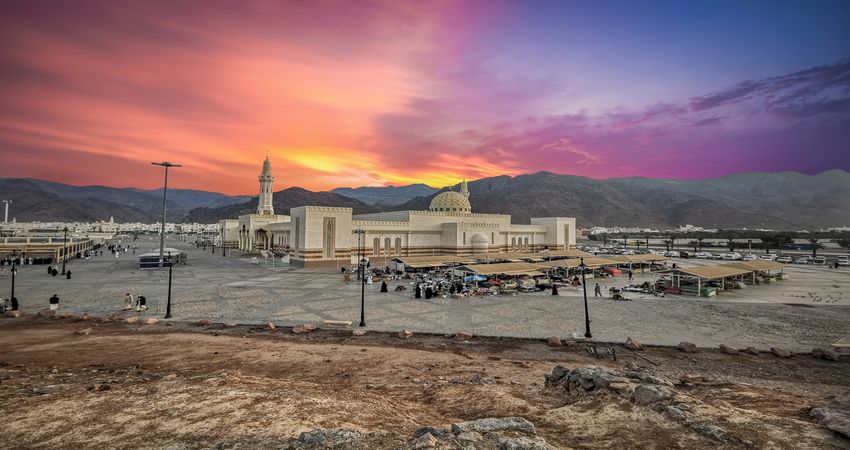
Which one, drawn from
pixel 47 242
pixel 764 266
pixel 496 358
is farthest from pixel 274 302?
pixel 47 242

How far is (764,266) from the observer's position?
39.3 metres

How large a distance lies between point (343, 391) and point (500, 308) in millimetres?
16361

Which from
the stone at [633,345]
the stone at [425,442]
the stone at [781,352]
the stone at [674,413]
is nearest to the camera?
the stone at [425,442]

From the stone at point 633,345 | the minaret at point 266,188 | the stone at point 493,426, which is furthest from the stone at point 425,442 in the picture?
the minaret at point 266,188

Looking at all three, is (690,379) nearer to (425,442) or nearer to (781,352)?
(781,352)

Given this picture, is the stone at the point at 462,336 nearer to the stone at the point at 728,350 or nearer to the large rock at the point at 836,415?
the stone at the point at 728,350

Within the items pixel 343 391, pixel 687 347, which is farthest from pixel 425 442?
pixel 687 347

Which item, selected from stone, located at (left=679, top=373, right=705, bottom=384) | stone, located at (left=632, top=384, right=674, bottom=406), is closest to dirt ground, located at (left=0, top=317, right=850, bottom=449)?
stone, located at (left=632, top=384, right=674, bottom=406)

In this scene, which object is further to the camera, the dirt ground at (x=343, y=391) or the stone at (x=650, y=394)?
the stone at (x=650, y=394)

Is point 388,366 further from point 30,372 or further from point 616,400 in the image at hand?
point 30,372

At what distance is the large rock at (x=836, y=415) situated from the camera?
7605mm

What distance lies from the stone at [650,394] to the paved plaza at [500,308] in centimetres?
946

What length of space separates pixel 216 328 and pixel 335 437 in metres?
15.7

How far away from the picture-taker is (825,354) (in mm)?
15797
